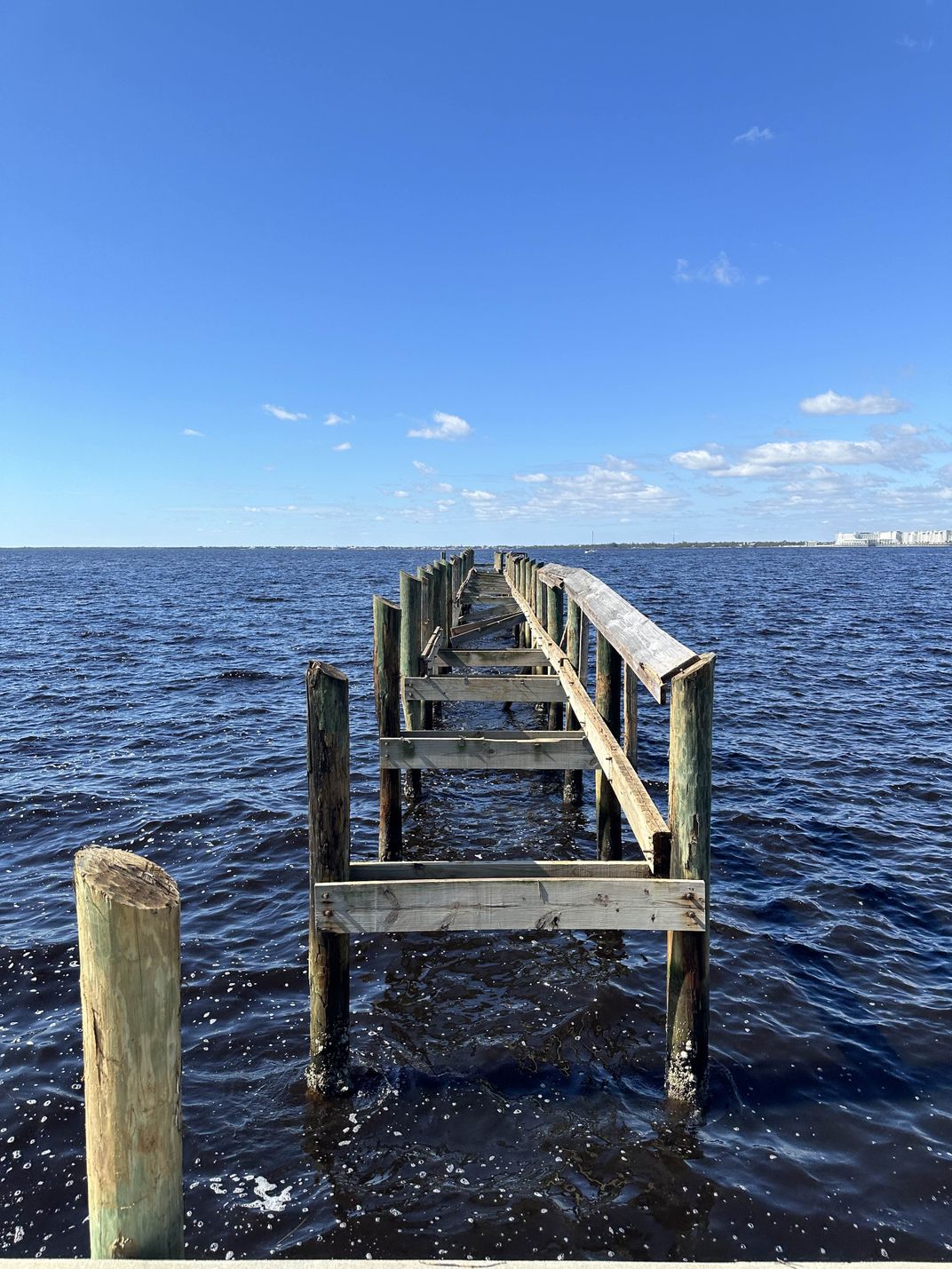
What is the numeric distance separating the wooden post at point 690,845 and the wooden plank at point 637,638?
15 centimetres

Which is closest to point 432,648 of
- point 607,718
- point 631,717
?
point 607,718

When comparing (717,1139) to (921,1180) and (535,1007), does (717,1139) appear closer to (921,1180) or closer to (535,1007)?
(921,1180)

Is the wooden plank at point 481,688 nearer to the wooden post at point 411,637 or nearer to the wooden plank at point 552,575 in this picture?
the wooden post at point 411,637

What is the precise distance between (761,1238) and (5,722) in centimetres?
1513

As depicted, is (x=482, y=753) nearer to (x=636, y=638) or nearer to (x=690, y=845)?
(x=636, y=638)

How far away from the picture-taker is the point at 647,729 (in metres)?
15.8

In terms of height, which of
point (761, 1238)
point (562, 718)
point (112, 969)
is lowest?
point (761, 1238)

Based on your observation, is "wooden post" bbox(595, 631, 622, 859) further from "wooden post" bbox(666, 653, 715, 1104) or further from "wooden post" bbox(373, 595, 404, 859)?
"wooden post" bbox(666, 653, 715, 1104)

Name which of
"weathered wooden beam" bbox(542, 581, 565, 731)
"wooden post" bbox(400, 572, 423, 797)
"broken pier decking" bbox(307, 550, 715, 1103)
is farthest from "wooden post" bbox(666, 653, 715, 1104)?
"weathered wooden beam" bbox(542, 581, 565, 731)

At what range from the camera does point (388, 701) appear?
736 centimetres

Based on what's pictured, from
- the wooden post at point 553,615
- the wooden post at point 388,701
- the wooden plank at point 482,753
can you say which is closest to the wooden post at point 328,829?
the wooden plank at point 482,753

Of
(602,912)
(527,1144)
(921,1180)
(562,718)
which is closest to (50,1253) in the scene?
(527,1144)

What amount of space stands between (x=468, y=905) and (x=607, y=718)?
128 inches

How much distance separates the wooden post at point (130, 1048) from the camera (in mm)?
2104
